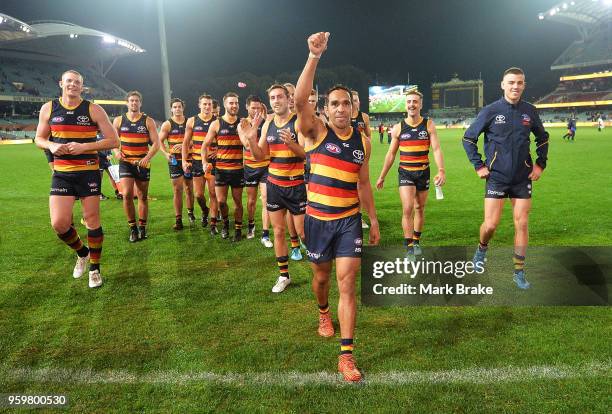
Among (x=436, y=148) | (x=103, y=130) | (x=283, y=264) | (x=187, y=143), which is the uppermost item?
(x=103, y=130)

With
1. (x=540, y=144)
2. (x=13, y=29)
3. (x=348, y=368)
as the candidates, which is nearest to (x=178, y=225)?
(x=348, y=368)

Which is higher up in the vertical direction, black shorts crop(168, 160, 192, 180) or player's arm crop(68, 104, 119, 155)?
player's arm crop(68, 104, 119, 155)

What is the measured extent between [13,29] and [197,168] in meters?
51.6

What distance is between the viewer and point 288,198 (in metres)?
5.79

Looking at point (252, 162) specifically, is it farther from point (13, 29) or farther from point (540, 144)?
point (13, 29)

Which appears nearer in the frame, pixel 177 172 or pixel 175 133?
pixel 177 172

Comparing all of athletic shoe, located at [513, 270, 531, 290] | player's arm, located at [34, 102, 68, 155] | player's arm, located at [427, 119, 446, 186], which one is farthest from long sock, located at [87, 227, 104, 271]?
athletic shoe, located at [513, 270, 531, 290]

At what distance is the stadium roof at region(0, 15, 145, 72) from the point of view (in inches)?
2336

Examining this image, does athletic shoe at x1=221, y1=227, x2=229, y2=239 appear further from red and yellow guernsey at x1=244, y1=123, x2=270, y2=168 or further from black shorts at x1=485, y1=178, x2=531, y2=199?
black shorts at x1=485, y1=178, x2=531, y2=199

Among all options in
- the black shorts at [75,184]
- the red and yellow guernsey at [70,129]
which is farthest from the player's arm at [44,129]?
the black shorts at [75,184]

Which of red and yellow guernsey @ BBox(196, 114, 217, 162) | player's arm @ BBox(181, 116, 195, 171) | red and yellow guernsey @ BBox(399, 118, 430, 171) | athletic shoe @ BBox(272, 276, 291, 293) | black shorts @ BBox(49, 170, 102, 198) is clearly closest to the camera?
athletic shoe @ BBox(272, 276, 291, 293)

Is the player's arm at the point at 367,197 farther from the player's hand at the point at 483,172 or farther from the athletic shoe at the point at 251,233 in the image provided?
the athletic shoe at the point at 251,233

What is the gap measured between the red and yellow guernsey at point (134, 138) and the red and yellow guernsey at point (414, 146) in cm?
432

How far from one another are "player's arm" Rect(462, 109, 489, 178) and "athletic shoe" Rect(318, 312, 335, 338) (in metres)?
2.50
